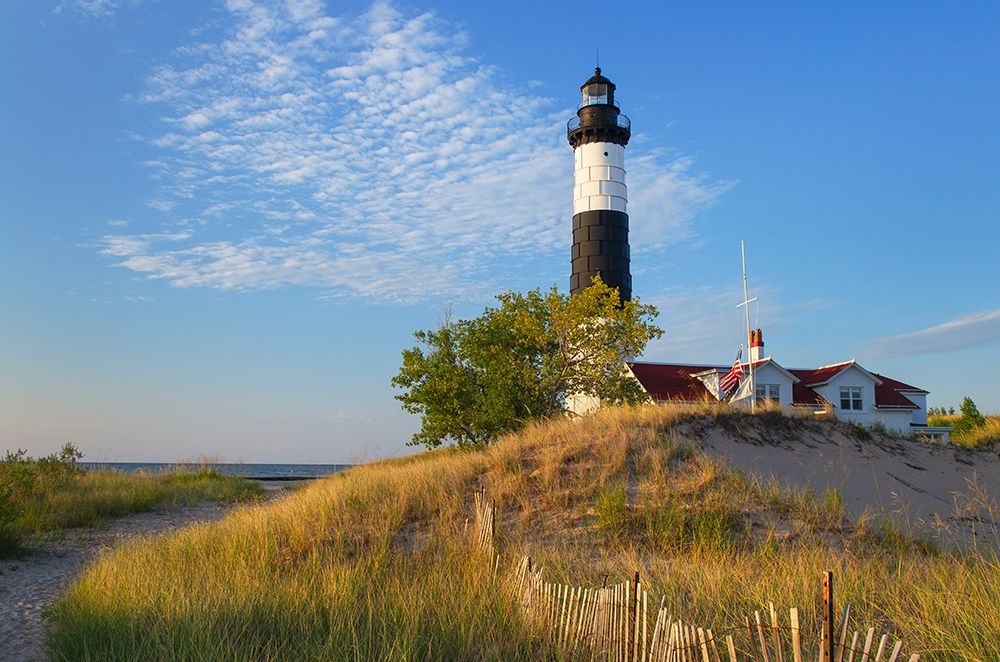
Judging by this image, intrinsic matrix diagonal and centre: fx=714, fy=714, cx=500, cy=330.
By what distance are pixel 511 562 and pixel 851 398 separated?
31.7 m

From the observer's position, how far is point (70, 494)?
17500 millimetres

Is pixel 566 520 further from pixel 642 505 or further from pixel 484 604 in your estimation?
pixel 484 604

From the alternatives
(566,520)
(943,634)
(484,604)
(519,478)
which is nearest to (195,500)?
(519,478)

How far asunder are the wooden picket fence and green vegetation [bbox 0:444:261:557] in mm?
10966

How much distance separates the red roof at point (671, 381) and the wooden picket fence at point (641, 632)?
87.4 ft

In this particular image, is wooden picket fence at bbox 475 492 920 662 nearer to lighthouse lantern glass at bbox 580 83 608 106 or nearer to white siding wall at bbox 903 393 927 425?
lighthouse lantern glass at bbox 580 83 608 106

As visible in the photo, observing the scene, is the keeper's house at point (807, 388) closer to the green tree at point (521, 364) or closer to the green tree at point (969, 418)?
the green tree at point (969, 418)

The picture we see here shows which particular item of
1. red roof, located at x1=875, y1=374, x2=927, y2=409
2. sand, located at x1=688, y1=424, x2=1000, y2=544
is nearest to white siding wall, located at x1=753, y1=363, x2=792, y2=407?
red roof, located at x1=875, y1=374, x2=927, y2=409

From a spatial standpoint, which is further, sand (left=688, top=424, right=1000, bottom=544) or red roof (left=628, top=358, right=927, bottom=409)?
red roof (left=628, top=358, right=927, bottom=409)

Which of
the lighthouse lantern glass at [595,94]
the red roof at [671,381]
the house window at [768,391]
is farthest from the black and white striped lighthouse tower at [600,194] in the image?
the house window at [768,391]

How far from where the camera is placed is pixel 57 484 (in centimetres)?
1839

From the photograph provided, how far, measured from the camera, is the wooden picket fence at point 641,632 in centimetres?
395

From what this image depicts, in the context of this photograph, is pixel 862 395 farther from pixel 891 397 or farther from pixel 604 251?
pixel 604 251

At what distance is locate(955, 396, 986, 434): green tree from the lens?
31.3m
